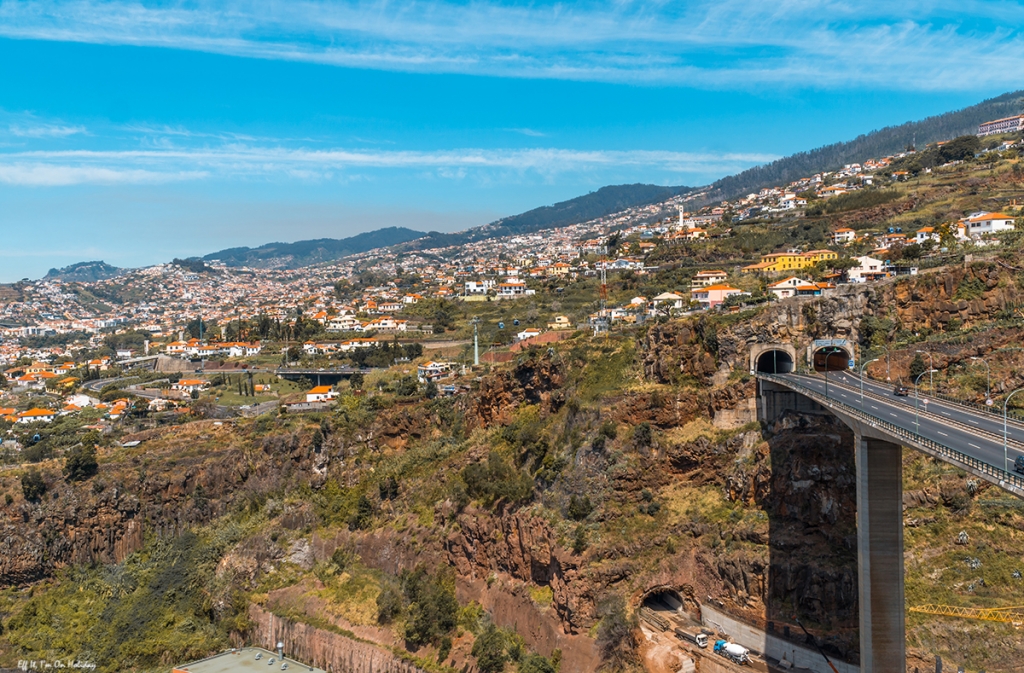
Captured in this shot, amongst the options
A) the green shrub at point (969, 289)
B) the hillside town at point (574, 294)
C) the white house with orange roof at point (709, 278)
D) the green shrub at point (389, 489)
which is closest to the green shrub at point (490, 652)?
the green shrub at point (389, 489)

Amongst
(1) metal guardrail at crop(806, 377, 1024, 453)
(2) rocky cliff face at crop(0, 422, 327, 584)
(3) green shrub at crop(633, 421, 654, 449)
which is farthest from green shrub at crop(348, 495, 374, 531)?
(1) metal guardrail at crop(806, 377, 1024, 453)

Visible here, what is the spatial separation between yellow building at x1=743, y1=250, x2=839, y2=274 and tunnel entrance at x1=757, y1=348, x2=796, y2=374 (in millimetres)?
24631

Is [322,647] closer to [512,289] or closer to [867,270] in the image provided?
[867,270]

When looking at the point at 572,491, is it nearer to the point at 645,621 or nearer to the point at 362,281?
the point at 645,621

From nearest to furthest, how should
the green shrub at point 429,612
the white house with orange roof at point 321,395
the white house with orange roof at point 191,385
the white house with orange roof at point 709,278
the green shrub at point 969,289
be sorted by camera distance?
the green shrub at point 429,612 < the green shrub at point 969,289 < the white house with orange roof at point 321,395 < the white house with orange roof at point 709,278 < the white house with orange roof at point 191,385

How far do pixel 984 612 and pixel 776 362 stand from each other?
53.3ft

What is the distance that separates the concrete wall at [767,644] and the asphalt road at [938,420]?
9.44 m

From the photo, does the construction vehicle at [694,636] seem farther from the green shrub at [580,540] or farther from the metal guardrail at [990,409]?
the metal guardrail at [990,409]

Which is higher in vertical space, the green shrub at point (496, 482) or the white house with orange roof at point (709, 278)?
the white house with orange roof at point (709, 278)

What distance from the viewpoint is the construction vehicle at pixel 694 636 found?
3306 centimetres

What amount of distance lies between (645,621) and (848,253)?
42574mm

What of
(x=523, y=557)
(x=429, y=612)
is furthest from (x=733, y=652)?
(x=429, y=612)

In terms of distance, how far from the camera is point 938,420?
2755 cm

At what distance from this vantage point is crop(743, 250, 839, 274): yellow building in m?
67.1
